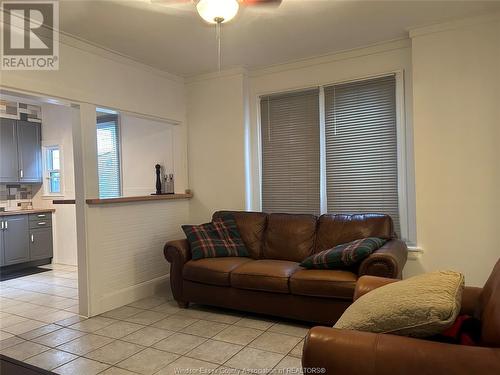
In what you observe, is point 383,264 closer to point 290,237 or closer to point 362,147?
point 290,237

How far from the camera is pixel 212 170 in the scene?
14.8 feet

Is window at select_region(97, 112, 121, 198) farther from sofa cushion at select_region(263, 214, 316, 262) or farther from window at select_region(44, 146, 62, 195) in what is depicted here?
sofa cushion at select_region(263, 214, 316, 262)

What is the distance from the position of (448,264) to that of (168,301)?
9.25 feet

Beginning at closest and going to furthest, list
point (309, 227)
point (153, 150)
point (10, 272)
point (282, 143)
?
point (309, 227) → point (282, 143) → point (153, 150) → point (10, 272)

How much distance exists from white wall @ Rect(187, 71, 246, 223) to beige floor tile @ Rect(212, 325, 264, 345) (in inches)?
62.4

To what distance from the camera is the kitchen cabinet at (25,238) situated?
5.13 meters

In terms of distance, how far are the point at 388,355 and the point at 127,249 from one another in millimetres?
3129

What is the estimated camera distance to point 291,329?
301cm

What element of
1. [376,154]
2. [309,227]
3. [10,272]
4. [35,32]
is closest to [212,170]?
[309,227]

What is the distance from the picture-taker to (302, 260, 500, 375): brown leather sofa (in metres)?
1.19

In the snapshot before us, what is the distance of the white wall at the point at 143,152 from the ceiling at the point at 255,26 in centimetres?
110

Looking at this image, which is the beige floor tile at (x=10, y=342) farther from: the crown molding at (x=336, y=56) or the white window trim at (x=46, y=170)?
the crown molding at (x=336, y=56)

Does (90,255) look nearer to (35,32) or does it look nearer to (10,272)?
(35,32)

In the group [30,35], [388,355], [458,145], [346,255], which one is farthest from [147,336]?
[458,145]
